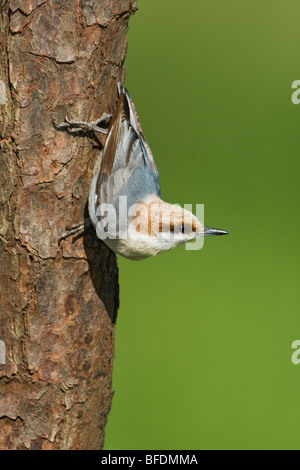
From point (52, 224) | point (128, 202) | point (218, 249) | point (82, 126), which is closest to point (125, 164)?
point (128, 202)

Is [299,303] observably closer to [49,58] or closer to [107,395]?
[107,395]

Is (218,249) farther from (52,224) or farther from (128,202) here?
(52,224)

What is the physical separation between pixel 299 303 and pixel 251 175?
1.11 m

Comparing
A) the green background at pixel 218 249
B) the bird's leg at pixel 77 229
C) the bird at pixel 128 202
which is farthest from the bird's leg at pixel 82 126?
the green background at pixel 218 249

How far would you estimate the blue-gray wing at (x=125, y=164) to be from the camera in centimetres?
262

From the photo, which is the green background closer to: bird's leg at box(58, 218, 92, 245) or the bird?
the bird

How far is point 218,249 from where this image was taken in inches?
188

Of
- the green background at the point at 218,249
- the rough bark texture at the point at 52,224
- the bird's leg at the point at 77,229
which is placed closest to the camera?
the rough bark texture at the point at 52,224

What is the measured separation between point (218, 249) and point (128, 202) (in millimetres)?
2140

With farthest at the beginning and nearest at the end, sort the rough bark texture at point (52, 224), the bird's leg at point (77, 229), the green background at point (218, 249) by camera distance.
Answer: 1. the green background at point (218, 249)
2. the bird's leg at point (77, 229)
3. the rough bark texture at point (52, 224)

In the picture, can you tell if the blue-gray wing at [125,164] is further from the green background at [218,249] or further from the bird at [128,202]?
the green background at [218,249]

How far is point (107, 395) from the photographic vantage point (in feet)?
9.48

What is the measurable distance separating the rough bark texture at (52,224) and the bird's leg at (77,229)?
0.08 ft

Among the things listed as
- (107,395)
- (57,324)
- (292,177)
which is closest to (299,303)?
(292,177)
